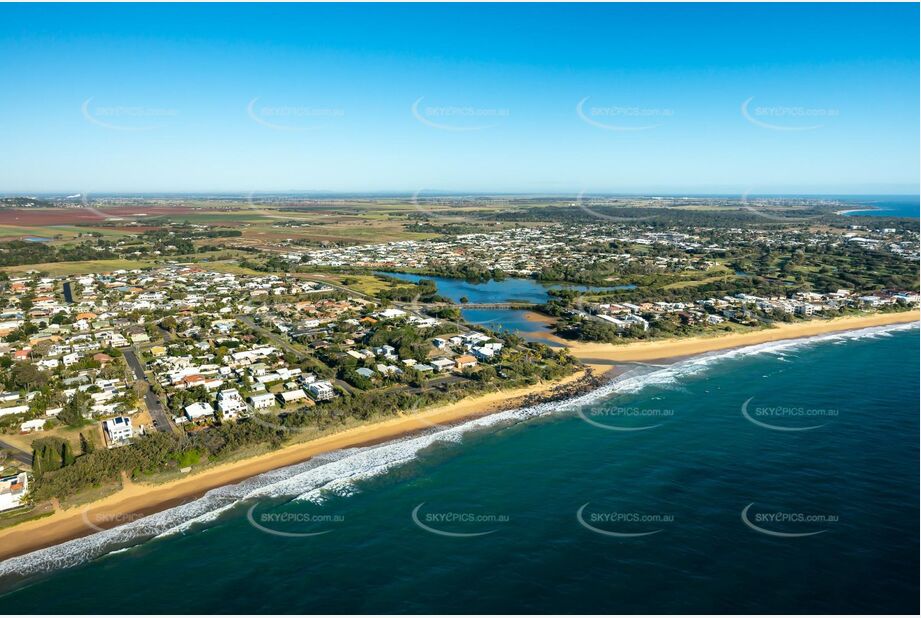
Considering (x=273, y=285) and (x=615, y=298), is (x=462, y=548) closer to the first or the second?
(x=615, y=298)

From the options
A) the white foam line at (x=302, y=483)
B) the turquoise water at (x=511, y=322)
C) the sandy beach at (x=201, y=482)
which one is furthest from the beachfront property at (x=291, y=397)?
→ the turquoise water at (x=511, y=322)

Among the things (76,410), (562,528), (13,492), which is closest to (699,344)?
(562,528)

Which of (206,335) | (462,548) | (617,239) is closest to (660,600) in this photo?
(462,548)

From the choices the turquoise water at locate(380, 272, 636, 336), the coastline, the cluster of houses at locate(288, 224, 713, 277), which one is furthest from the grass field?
the coastline

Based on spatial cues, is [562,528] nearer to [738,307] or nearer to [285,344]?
[285,344]

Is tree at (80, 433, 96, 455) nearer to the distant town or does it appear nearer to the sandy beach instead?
the distant town

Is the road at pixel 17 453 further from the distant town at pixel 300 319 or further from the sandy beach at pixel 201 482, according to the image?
the sandy beach at pixel 201 482
